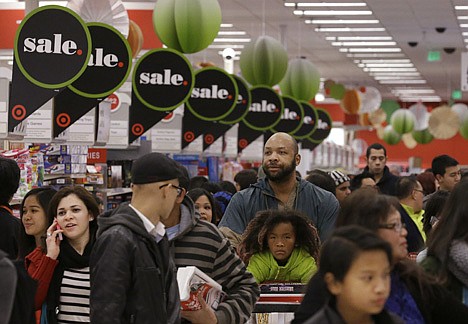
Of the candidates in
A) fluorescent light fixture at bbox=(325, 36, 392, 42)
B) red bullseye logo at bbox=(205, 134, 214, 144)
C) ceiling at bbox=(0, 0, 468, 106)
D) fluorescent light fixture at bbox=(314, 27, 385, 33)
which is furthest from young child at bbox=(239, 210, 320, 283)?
fluorescent light fixture at bbox=(325, 36, 392, 42)

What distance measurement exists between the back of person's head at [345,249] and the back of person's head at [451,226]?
0.70 meters

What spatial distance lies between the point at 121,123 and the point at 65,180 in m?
1.38

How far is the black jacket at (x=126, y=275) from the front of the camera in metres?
3.55

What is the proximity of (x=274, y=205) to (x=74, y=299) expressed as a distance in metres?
1.89

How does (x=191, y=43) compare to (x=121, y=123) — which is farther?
(x=191, y=43)

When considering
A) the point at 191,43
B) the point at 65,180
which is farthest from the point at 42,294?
the point at 191,43

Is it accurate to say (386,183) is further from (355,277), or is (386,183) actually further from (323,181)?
(355,277)

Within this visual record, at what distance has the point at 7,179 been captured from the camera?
5.50 metres

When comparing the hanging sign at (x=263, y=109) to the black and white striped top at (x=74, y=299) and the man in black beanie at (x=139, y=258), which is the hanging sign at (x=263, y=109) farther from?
the man in black beanie at (x=139, y=258)

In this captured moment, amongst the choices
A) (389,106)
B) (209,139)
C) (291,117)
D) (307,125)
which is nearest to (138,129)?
(209,139)

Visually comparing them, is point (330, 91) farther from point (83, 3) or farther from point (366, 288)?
point (366, 288)

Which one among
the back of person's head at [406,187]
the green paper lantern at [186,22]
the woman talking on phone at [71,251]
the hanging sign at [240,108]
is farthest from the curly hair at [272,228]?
the hanging sign at [240,108]

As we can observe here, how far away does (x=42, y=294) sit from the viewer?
4496 millimetres

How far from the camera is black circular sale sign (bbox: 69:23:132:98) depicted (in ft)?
23.3
